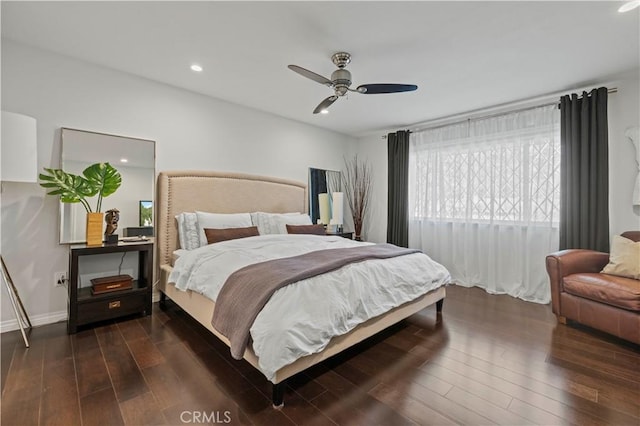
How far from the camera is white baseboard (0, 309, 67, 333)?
247 centimetres

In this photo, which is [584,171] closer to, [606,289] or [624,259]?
[624,259]

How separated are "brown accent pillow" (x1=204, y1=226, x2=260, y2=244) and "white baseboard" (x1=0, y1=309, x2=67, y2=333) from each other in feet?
4.86

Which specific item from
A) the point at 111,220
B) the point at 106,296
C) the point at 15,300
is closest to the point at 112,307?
the point at 106,296

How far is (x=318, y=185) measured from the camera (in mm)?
5031

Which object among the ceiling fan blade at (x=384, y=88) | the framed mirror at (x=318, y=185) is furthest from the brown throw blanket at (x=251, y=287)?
the framed mirror at (x=318, y=185)

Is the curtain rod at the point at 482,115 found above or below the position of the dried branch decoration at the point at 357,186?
above

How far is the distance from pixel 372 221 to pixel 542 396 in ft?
12.7

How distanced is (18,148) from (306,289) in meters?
2.43

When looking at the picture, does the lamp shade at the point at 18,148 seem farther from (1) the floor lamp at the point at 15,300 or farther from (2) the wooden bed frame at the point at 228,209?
(2) the wooden bed frame at the point at 228,209

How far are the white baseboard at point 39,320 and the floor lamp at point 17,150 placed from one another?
0.31 metres

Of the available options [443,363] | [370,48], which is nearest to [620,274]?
[443,363]

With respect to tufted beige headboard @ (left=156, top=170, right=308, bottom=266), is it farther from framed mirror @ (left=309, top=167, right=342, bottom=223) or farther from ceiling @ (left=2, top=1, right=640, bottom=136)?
ceiling @ (left=2, top=1, right=640, bottom=136)

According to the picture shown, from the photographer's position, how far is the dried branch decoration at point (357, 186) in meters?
5.43

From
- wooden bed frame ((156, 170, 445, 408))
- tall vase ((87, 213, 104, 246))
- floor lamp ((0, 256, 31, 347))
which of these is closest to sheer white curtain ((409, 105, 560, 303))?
wooden bed frame ((156, 170, 445, 408))
